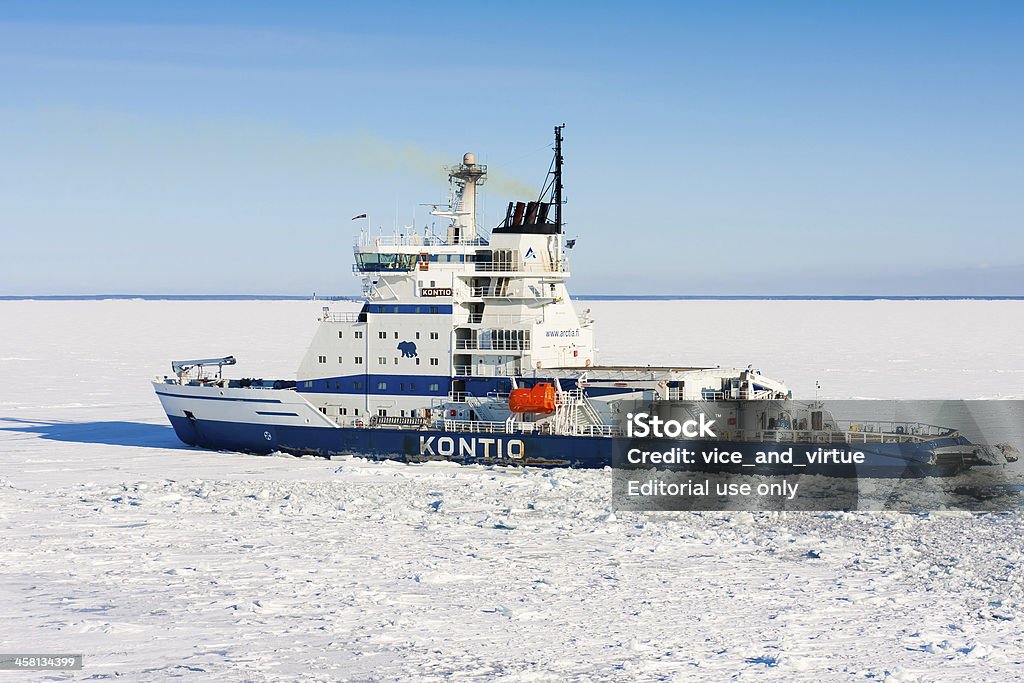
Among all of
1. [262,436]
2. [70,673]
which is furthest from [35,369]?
[70,673]

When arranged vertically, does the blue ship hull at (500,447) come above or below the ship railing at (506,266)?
below

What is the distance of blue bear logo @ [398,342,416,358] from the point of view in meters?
30.0

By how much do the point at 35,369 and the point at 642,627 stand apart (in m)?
47.2

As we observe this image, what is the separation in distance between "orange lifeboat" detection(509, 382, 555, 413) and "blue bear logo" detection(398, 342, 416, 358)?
3.32 metres

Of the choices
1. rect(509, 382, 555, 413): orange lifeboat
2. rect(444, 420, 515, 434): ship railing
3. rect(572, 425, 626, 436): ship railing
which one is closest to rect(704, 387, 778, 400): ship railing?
rect(572, 425, 626, 436): ship railing

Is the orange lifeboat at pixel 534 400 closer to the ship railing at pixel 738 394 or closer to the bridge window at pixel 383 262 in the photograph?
the ship railing at pixel 738 394

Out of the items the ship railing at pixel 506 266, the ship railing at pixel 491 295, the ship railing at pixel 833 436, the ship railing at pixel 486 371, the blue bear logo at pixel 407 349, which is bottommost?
the ship railing at pixel 833 436

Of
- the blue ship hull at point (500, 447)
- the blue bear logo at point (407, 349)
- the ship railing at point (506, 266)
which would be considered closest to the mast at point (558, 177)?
the ship railing at point (506, 266)

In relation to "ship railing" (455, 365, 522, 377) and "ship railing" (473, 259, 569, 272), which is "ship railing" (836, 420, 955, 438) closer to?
"ship railing" (455, 365, 522, 377)

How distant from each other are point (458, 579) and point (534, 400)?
36.7 ft

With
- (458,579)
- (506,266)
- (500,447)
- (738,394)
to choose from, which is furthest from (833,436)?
(458,579)

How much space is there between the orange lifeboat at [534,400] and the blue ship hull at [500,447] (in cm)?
68

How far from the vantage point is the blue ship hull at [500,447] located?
25.4 metres

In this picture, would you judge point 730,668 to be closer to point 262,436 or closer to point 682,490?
point 682,490
